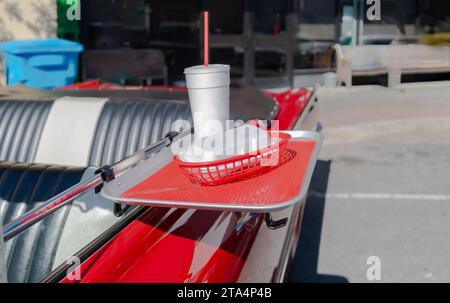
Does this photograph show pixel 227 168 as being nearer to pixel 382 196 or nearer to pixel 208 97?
pixel 208 97

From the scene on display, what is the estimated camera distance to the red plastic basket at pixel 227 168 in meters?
Answer: 1.48

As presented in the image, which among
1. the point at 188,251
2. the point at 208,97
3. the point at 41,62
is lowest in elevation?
the point at 188,251

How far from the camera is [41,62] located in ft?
21.8

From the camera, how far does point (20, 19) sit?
302 inches

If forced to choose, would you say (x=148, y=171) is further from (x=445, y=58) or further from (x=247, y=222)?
(x=445, y=58)

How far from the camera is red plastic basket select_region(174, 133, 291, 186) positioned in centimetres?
148

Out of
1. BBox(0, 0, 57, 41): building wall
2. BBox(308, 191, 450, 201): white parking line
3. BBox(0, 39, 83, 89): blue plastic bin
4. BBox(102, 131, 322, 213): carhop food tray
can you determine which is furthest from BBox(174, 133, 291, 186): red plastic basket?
BBox(0, 0, 57, 41): building wall

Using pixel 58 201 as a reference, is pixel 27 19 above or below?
above

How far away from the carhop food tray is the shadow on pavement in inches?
45.3

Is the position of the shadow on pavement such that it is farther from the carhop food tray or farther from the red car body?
the carhop food tray

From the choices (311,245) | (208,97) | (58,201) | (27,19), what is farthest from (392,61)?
(27,19)

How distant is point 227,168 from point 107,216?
55cm
